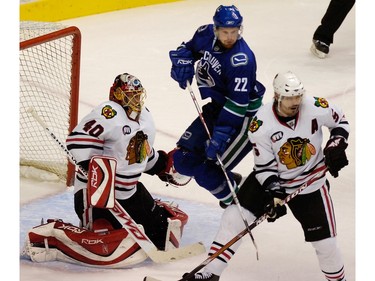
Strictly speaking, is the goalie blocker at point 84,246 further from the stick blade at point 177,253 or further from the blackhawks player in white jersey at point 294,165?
the blackhawks player in white jersey at point 294,165

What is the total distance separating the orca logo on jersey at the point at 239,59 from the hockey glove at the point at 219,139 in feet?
0.73

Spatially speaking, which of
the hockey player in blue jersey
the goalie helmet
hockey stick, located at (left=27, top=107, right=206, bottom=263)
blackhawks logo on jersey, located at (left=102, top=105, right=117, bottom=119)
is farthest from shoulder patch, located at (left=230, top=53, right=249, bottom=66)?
hockey stick, located at (left=27, top=107, right=206, bottom=263)

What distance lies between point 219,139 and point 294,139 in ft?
1.36

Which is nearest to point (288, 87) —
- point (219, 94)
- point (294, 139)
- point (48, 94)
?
point (294, 139)

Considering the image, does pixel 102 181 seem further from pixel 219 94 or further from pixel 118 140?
pixel 219 94

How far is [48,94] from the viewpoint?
4312mm

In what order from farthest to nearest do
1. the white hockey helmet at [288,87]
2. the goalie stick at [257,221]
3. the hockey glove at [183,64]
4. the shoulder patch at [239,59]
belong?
the hockey glove at [183,64] < the shoulder patch at [239,59] < the goalie stick at [257,221] < the white hockey helmet at [288,87]

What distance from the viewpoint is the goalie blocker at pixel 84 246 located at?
3.09 m

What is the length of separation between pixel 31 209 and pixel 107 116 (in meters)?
0.84

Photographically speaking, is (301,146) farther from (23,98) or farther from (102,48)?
(102,48)

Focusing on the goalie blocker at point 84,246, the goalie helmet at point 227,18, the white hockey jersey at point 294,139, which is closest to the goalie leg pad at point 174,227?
the goalie blocker at point 84,246
